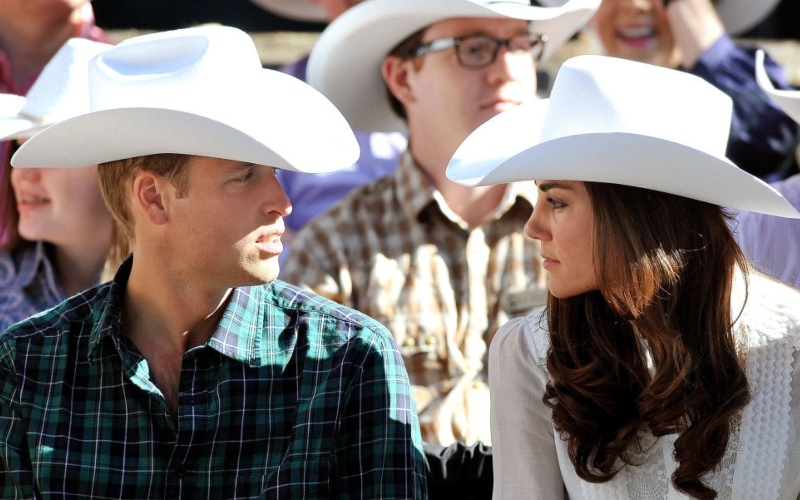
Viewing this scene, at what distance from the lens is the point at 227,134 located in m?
2.27

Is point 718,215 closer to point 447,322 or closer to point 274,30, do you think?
point 447,322

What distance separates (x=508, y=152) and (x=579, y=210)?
0.21 metres

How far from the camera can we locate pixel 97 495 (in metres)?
2.38

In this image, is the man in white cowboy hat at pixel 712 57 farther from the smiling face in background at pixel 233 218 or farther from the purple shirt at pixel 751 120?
the smiling face in background at pixel 233 218

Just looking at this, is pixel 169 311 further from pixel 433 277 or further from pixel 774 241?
pixel 774 241

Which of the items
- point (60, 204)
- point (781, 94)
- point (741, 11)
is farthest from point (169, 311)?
point (741, 11)

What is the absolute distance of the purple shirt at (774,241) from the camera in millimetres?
3082

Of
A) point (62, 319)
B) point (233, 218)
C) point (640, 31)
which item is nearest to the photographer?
point (233, 218)

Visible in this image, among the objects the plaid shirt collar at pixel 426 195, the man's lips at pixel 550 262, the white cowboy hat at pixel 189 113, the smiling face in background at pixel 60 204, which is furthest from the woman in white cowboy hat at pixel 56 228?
the man's lips at pixel 550 262

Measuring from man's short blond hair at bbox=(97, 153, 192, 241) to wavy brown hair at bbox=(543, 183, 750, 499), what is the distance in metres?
0.88

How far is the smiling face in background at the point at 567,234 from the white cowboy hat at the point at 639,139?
8 cm

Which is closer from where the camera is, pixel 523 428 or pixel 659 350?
pixel 659 350

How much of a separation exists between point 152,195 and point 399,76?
1.52 metres

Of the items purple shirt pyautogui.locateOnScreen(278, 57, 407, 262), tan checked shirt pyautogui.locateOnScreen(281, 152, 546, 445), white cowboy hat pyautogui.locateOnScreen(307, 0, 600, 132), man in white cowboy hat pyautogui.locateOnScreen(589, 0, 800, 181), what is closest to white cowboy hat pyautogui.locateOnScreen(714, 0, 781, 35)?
man in white cowboy hat pyautogui.locateOnScreen(589, 0, 800, 181)
